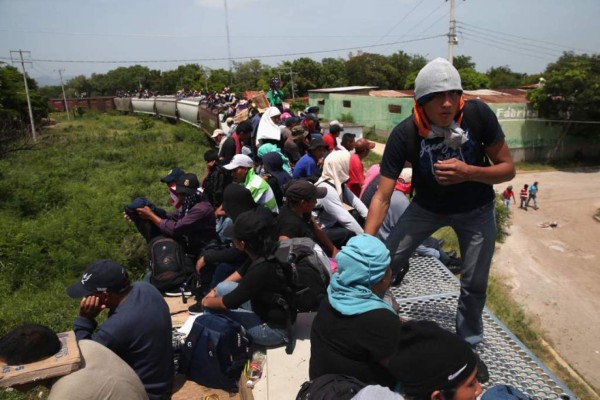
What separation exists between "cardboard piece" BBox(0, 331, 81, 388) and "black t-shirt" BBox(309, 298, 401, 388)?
1164 mm

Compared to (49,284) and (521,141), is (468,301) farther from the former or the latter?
(521,141)

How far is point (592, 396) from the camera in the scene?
5.44 meters

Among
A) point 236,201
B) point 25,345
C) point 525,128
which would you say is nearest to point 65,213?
point 236,201

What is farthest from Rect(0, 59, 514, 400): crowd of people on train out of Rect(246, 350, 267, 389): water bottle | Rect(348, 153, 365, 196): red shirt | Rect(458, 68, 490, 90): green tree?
Rect(458, 68, 490, 90): green tree

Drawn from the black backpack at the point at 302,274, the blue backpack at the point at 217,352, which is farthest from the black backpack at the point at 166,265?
the black backpack at the point at 302,274

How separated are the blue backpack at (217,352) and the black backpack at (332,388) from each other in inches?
45.2

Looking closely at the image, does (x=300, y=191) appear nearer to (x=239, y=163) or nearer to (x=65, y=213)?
(x=239, y=163)

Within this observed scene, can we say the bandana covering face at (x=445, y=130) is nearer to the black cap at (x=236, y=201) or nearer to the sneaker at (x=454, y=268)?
the black cap at (x=236, y=201)

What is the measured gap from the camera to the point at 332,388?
1.75 m

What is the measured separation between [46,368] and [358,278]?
1473 millimetres

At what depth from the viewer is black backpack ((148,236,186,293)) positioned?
433 cm

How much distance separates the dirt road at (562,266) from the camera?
27.5ft

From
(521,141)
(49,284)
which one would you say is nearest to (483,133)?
(49,284)

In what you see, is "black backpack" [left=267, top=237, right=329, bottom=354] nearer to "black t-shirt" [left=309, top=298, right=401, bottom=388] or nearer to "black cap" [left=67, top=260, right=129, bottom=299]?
"black t-shirt" [left=309, top=298, right=401, bottom=388]
